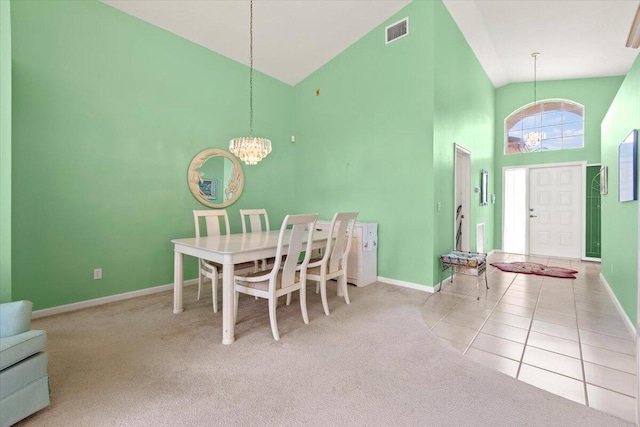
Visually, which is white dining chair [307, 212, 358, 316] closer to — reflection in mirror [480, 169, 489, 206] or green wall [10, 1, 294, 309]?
green wall [10, 1, 294, 309]

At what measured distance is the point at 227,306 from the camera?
237cm

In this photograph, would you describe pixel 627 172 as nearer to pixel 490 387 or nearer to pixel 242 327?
pixel 490 387

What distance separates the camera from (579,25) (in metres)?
4.11

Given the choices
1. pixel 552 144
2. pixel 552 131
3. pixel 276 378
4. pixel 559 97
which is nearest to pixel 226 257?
pixel 276 378

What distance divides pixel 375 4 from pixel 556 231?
569 centimetres

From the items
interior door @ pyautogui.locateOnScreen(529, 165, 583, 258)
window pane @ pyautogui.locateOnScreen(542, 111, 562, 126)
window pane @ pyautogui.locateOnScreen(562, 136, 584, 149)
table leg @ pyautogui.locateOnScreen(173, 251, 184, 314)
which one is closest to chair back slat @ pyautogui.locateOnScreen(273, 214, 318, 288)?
table leg @ pyautogui.locateOnScreen(173, 251, 184, 314)

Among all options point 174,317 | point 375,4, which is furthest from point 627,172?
point 174,317

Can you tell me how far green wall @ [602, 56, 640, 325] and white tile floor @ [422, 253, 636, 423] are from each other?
0.29 metres

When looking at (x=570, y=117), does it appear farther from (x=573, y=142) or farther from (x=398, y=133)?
(x=398, y=133)

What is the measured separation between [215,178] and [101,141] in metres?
1.39

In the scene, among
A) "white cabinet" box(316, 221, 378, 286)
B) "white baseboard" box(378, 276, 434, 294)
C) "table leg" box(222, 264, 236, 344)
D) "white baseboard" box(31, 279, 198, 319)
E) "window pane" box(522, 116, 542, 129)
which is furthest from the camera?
"window pane" box(522, 116, 542, 129)

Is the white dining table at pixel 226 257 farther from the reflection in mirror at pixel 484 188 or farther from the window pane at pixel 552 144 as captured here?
the window pane at pixel 552 144

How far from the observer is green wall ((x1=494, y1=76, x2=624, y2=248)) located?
5.73 metres

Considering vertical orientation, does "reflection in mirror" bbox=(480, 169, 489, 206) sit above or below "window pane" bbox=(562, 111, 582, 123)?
below
